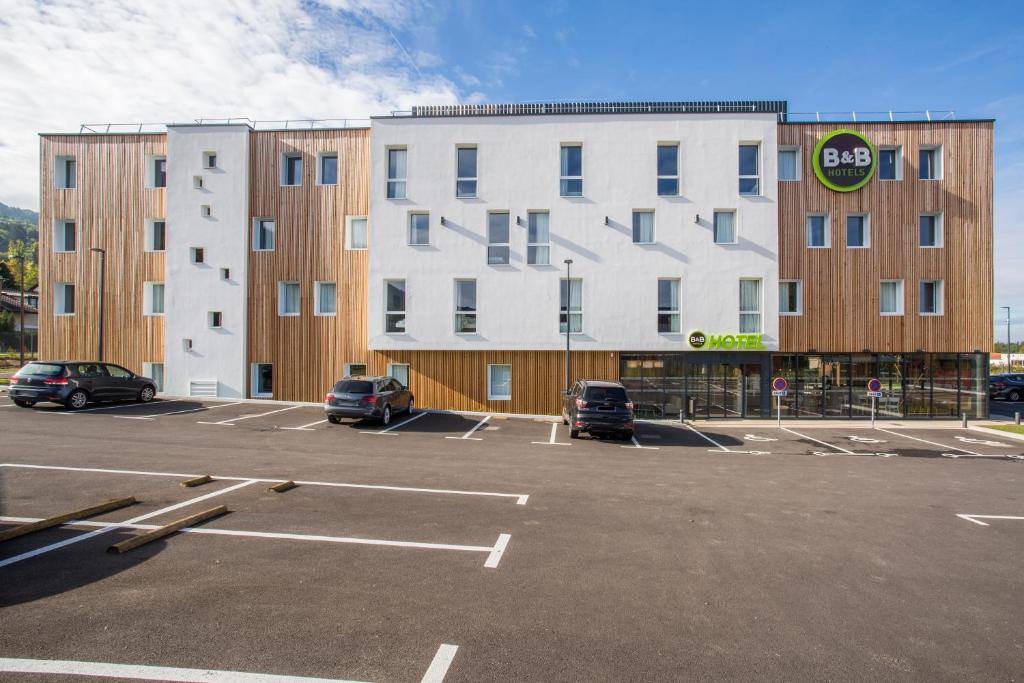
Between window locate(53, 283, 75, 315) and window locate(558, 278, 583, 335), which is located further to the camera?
window locate(53, 283, 75, 315)

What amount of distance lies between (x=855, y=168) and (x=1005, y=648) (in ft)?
73.5

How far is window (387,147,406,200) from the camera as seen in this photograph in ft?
71.3

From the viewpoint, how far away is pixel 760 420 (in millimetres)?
20703

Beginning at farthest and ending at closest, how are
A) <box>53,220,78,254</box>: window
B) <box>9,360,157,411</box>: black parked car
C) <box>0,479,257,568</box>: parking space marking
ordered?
<box>53,220,78,254</box>: window → <box>9,360,157,411</box>: black parked car → <box>0,479,257,568</box>: parking space marking

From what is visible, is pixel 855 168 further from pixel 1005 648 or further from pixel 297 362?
pixel 297 362

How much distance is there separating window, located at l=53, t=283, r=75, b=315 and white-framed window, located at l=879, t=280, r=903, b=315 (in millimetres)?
36627

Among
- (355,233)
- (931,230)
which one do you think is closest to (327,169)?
(355,233)

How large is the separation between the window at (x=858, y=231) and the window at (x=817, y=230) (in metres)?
0.95

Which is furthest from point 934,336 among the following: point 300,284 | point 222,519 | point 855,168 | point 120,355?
point 120,355

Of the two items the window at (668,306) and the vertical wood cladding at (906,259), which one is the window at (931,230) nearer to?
the vertical wood cladding at (906,259)

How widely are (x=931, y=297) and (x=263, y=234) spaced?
29.7m

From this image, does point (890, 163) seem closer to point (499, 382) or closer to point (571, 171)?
point (571, 171)

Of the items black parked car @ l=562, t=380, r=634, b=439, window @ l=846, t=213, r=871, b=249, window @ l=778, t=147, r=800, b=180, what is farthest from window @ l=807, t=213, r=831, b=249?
black parked car @ l=562, t=380, r=634, b=439

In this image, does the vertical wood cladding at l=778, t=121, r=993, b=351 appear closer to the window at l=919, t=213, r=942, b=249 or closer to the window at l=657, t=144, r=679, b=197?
the window at l=919, t=213, r=942, b=249
